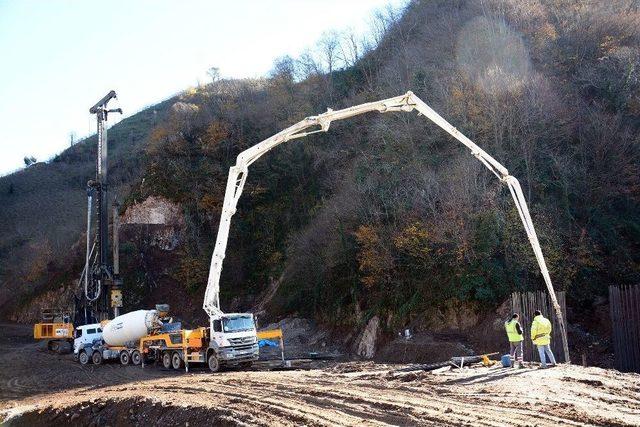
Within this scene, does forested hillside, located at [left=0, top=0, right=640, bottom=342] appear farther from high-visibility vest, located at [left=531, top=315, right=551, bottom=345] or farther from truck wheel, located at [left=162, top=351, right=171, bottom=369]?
truck wheel, located at [left=162, top=351, right=171, bottom=369]

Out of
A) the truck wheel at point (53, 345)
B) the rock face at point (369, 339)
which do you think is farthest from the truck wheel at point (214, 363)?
the truck wheel at point (53, 345)

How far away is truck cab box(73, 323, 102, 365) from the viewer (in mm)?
27141

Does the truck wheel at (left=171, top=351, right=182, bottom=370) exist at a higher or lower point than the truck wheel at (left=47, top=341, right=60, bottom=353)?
lower

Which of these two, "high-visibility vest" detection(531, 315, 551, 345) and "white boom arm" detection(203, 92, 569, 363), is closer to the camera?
"high-visibility vest" detection(531, 315, 551, 345)

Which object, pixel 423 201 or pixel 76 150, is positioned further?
pixel 76 150

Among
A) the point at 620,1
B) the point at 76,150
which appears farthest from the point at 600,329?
the point at 76,150

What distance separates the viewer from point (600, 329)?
888 inches

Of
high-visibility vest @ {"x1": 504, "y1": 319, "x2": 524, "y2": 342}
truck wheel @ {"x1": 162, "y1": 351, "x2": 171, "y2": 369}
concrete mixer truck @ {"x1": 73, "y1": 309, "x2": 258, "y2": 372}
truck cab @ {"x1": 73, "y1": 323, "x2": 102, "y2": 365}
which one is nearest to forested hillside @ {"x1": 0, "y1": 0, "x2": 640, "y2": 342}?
high-visibility vest @ {"x1": 504, "y1": 319, "x2": 524, "y2": 342}

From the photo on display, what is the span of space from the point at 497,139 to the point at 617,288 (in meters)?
10.7

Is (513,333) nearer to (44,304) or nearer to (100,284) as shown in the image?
(100,284)

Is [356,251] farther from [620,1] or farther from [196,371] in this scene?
[620,1]

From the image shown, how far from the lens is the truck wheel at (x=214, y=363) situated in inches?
803

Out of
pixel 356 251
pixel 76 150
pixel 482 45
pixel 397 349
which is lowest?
pixel 397 349

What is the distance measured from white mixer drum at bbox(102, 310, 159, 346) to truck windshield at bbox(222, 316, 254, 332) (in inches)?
222
